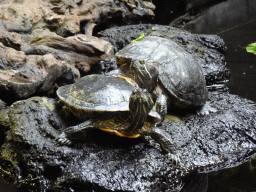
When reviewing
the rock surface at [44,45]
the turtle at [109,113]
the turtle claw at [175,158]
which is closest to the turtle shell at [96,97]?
the turtle at [109,113]

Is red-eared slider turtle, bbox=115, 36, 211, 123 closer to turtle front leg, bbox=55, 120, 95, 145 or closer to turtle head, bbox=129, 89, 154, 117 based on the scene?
turtle head, bbox=129, 89, 154, 117

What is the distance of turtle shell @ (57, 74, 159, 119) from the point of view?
211 centimetres

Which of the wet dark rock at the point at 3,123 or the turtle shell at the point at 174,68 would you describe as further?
the turtle shell at the point at 174,68

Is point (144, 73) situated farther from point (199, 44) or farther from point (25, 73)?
point (199, 44)

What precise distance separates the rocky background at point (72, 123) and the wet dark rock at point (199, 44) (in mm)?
31

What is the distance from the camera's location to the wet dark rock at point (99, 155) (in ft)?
6.84

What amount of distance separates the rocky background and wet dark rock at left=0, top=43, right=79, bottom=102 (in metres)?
0.01

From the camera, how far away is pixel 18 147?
2.25 meters

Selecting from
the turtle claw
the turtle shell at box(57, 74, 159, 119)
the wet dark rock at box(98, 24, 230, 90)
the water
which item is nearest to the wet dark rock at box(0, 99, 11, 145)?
the turtle shell at box(57, 74, 159, 119)

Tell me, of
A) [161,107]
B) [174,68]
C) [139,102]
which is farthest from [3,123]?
[174,68]

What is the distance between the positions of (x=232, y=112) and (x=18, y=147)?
259 centimetres

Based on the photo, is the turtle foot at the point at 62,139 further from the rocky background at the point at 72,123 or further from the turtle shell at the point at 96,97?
the turtle shell at the point at 96,97

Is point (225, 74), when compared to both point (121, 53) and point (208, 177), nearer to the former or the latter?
point (121, 53)

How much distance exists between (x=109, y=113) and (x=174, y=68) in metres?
1.18
